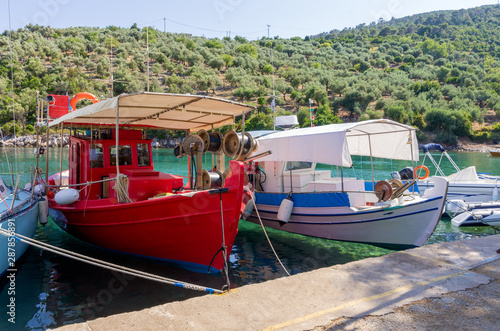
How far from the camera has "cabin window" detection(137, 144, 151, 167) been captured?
408 inches

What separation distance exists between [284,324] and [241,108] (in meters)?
6.11

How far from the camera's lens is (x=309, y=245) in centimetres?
1141

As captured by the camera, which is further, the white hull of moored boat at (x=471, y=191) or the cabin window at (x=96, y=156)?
the white hull of moored boat at (x=471, y=191)

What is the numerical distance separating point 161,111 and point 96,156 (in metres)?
2.78

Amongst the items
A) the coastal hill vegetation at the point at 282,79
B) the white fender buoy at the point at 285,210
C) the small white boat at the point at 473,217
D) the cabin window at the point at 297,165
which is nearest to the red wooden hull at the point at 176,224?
the white fender buoy at the point at 285,210

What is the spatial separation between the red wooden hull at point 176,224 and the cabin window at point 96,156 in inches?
50.2

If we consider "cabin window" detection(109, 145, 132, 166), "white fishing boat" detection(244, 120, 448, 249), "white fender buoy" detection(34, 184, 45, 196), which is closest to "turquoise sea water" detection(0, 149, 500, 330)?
"white fishing boat" detection(244, 120, 448, 249)

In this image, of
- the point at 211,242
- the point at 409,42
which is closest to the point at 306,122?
the point at 211,242

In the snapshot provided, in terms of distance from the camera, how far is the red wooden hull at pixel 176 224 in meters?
7.55

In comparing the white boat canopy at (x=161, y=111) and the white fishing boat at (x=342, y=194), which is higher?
the white boat canopy at (x=161, y=111)

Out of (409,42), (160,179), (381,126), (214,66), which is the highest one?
(409,42)

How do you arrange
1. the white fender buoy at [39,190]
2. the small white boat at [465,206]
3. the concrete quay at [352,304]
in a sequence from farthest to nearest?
the small white boat at [465,206] → the white fender buoy at [39,190] → the concrete quay at [352,304]

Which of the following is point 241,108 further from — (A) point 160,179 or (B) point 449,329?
(B) point 449,329

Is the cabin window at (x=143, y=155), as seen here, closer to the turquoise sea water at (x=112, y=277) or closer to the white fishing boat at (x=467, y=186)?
the turquoise sea water at (x=112, y=277)
